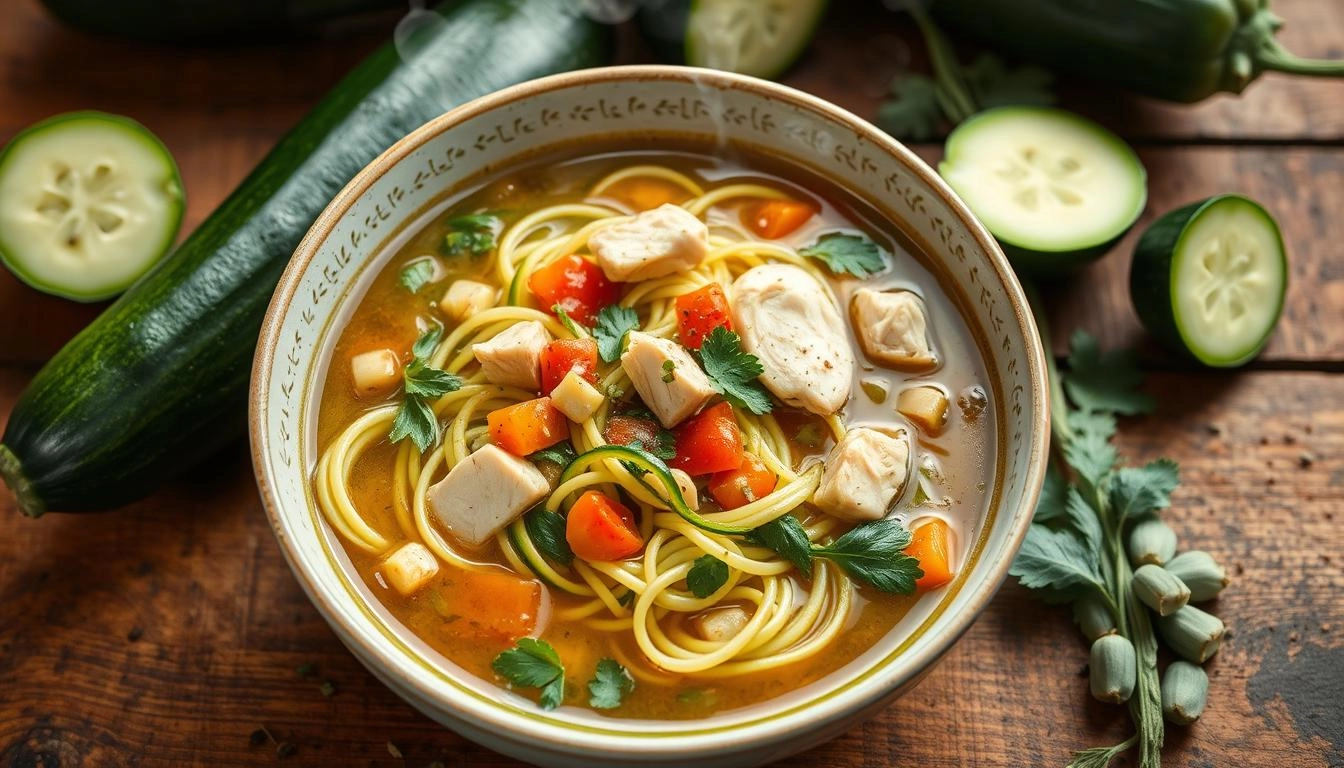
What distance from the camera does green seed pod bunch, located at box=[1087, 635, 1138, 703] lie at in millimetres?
3863

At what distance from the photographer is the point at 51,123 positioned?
467 centimetres

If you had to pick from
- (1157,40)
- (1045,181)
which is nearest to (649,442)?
(1045,181)

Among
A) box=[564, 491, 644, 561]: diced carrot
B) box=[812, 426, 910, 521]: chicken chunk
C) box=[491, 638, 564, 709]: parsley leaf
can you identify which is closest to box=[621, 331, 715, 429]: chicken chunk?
box=[564, 491, 644, 561]: diced carrot

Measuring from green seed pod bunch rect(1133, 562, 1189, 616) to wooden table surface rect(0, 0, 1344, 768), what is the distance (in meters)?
0.27

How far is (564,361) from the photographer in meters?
3.77

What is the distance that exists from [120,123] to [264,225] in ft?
3.07

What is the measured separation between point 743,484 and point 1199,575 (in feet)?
5.57

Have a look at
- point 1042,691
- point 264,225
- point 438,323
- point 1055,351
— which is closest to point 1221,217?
point 1055,351

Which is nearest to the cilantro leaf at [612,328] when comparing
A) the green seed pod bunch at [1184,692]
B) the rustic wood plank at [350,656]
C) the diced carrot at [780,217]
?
the diced carrot at [780,217]

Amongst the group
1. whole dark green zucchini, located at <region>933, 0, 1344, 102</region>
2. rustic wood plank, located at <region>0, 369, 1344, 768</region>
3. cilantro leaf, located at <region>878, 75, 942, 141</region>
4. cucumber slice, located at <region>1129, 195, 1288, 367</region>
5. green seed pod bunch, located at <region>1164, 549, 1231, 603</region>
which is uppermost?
whole dark green zucchini, located at <region>933, 0, 1344, 102</region>

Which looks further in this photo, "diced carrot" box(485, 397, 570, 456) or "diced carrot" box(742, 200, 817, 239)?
"diced carrot" box(742, 200, 817, 239)

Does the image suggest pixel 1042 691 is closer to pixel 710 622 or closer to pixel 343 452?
pixel 710 622

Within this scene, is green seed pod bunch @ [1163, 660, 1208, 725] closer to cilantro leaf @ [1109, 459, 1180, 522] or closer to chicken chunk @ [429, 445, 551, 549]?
cilantro leaf @ [1109, 459, 1180, 522]

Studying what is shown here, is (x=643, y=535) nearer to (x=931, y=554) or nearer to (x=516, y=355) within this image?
(x=516, y=355)
